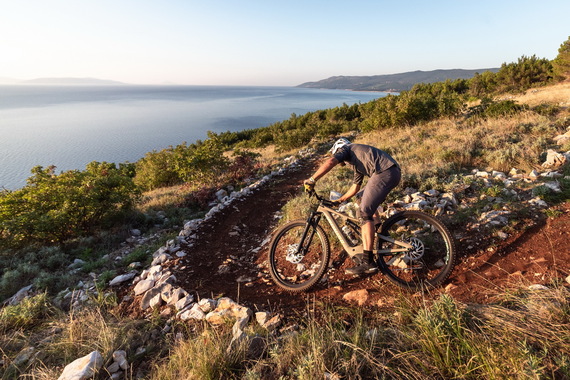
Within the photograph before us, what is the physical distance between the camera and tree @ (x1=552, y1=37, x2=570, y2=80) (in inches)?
1344

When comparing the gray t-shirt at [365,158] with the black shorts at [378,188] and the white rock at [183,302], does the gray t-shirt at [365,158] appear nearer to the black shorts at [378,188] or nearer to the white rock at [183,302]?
the black shorts at [378,188]

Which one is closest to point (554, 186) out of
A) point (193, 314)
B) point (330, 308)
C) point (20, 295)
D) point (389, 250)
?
point (389, 250)

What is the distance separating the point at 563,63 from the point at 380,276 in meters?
48.5

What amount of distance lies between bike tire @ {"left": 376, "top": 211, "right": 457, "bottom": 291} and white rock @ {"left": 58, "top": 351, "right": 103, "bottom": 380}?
13.5 feet

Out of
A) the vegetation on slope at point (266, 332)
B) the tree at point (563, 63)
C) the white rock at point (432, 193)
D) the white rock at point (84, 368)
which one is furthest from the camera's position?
the tree at point (563, 63)

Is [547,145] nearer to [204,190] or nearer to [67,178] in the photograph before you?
[204,190]

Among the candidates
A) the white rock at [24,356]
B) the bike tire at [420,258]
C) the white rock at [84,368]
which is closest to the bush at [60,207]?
the white rock at [24,356]

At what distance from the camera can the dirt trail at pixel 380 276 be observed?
406 centimetres

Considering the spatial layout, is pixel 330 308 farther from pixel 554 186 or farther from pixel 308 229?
pixel 554 186

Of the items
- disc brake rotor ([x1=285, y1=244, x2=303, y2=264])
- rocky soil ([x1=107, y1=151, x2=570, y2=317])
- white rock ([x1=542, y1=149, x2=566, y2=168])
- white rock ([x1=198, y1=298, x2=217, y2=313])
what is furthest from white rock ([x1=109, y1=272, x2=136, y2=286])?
white rock ([x1=542, y1=149, x2=566, y2=168])

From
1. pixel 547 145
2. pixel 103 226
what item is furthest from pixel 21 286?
pixel 547 145

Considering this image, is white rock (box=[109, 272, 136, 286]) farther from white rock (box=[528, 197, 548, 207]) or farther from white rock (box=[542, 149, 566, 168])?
white rock (box=[542, 149, 566, 168])

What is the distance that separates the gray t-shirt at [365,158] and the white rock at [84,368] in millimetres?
4053

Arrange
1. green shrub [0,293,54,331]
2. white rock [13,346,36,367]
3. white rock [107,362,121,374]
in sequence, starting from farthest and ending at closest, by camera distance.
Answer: green shrub [0,293,54,331]
white rock [13,346,36,367]
white rock [107,362,121,374]
